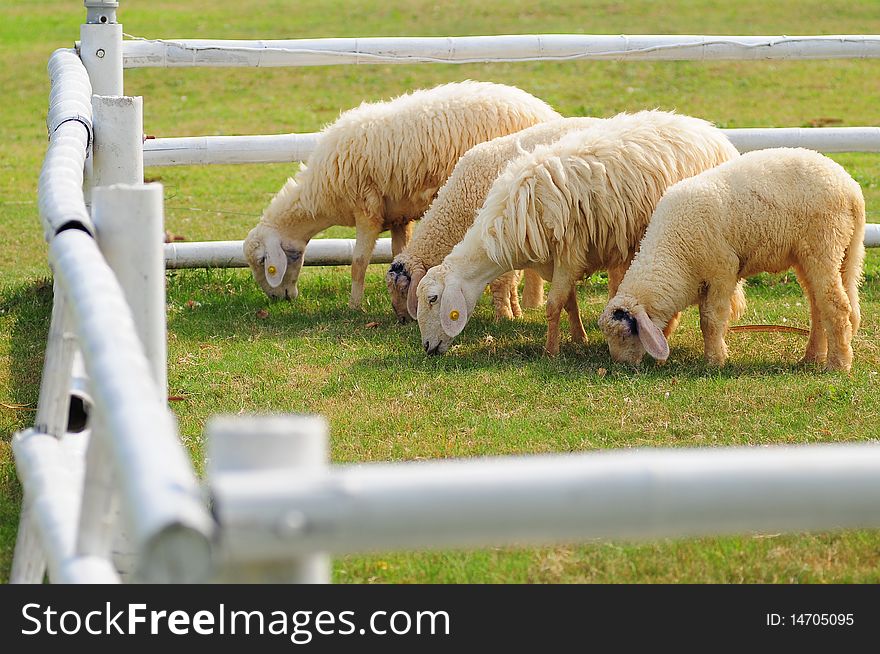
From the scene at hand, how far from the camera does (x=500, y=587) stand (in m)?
3.57

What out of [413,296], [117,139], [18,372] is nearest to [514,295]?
[413,296]

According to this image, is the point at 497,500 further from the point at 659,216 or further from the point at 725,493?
the point at 659,216

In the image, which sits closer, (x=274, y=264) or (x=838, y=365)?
(x=838, y=365)

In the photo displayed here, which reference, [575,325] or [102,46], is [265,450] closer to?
[102,46]

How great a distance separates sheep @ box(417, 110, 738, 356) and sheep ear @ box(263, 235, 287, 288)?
146 centimetres

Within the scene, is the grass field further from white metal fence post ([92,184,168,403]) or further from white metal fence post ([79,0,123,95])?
white metal fence post ([79,0,123,95])

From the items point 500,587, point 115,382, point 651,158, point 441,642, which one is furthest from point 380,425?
point 115,382

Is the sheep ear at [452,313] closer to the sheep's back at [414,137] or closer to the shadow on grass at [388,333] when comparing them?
the shadow on grass at [388,333]

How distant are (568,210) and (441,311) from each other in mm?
923

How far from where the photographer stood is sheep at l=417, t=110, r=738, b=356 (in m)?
6.70

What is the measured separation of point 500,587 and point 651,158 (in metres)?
3.79

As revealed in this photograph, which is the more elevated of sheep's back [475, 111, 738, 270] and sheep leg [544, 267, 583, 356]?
sheep's back [475, 111, 738, 270]

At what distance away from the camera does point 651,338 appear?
636 centimetres

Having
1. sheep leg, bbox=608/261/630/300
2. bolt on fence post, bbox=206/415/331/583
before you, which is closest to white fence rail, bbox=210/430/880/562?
bolt on fence post, bbox=206/415/331/583
